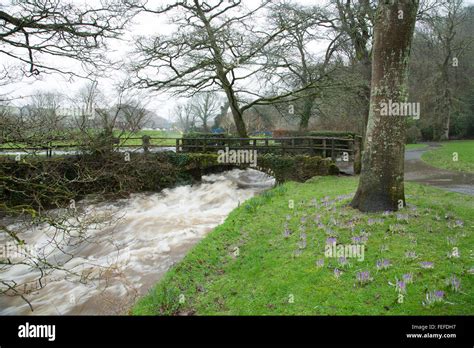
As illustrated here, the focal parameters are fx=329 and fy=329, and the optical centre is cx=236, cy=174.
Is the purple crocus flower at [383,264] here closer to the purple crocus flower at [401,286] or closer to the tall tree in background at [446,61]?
the purple crocus flower at [401,286]

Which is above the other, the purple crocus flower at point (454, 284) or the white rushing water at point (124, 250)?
the purple crocus flower at point (454, 284)

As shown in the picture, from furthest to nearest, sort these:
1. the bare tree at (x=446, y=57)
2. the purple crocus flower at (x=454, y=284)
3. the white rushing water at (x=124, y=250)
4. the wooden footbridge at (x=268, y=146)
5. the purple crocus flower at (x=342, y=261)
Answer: the bare tree at (x=446, y=57) < the wooden footbridge at (x=268, y=146) < the white rushing water at (x=124, y=250) < the purple crocus flower at (x=342, y=261) < the purple crocus flower at (x=454, y=284)

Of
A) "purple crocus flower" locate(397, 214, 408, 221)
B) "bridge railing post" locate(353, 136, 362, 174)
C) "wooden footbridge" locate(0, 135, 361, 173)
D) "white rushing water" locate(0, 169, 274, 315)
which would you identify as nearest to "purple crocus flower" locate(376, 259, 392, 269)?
"purple crocus flower" locate(397, 214, 408, 221)

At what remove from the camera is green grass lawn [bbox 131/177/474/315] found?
13.6ft

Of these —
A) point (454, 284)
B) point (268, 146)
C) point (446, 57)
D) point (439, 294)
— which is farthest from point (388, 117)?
point (446, 57)

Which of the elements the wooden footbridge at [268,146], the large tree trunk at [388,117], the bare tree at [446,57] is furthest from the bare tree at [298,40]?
the bare tree at [446,57]

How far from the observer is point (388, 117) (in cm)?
710

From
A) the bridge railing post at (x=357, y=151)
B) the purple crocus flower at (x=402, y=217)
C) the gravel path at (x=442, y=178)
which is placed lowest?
the purple crocus flower at (x=402, y=217)

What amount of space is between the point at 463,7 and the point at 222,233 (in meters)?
40.0

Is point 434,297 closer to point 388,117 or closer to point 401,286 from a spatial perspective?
point 401,286

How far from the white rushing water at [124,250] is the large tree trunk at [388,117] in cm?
502

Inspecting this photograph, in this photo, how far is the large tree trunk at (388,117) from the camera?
694cm
